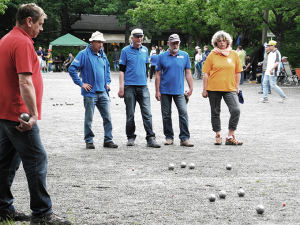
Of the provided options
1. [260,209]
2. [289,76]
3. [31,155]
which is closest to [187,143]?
[260,209]

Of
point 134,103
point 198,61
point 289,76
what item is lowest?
point 289,76

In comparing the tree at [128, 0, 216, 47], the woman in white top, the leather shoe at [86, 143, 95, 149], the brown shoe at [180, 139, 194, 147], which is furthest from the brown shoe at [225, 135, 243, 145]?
the tree at [128, 0, 216, 47]

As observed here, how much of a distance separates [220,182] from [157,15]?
3383cm

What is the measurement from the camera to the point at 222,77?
805 centimetres

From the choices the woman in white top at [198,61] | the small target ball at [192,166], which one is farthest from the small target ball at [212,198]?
the woman in white top at [198,61]

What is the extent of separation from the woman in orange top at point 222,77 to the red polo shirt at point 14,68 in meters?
4.66

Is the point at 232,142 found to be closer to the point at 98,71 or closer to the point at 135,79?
the point at 135,79

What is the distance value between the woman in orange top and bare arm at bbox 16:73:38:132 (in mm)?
4802

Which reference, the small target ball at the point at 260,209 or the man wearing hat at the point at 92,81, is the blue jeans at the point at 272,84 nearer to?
the man wearing hat at the point at 92,81

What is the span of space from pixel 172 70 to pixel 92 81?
142 cm

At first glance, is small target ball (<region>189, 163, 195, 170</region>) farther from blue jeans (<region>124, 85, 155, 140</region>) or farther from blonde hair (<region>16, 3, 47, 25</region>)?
blonde hair (<region>16, 3, 47, 25</region>)

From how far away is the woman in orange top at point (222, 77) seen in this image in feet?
26.4

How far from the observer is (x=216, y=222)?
4.17m

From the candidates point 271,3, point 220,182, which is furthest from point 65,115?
point 271,3
